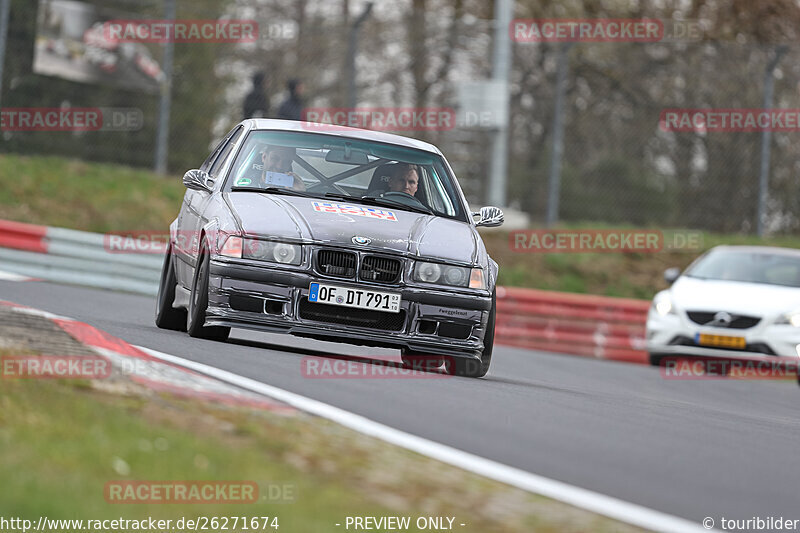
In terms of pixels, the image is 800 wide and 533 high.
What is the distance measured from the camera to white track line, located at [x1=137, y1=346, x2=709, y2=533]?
199 inches

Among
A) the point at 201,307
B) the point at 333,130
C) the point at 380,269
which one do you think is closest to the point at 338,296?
the point at 380,269

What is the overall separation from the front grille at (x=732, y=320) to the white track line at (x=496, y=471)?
8913 mm

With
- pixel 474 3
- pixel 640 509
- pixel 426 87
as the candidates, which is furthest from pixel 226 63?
pixel 640 509

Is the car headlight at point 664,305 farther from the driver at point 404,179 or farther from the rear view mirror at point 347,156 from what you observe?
the rear view mirror at point 347,156

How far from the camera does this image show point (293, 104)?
59.2ft

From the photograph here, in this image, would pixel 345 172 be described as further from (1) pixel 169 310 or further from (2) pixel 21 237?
(2) pixel 21 237

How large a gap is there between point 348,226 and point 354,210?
42 cm

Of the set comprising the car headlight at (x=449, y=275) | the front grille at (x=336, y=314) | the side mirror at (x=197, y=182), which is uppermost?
the side mirror at (x=197, y=182)

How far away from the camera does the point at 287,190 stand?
9594 mm

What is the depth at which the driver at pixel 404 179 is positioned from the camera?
9938 millimetres

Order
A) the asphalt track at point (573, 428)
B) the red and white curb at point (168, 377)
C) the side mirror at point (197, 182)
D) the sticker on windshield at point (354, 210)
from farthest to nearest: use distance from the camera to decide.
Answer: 1. the side mirror at point (197, 182)
2. the sticker on windshield at point (354, 210)
3. the red and white curb at point (168, 377)
4. the asphalt track at point (573, 428)

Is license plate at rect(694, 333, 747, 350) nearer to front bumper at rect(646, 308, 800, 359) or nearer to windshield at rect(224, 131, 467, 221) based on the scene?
front bumper at rect(646, 308, 800, 359)

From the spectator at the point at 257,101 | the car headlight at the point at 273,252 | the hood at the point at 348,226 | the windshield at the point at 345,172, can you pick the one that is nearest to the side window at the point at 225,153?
the windshield at the point at 345,172

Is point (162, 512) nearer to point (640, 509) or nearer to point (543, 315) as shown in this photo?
point (640, 509)
